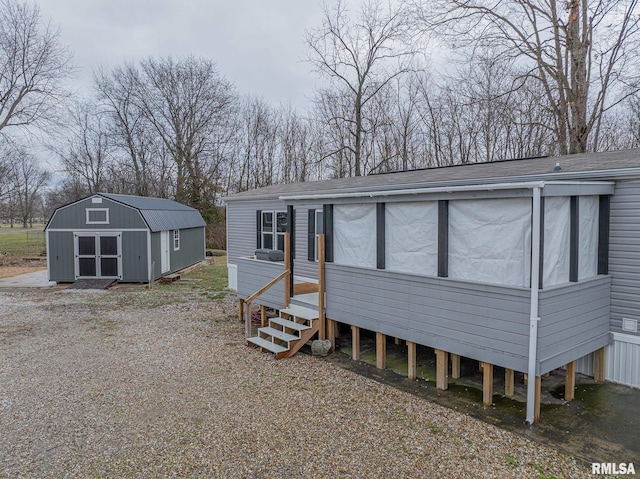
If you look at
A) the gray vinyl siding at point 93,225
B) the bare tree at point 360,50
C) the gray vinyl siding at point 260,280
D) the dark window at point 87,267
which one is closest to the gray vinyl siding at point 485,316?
the gray vinyl siding at point 260,280

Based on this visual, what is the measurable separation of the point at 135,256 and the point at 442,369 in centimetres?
1208

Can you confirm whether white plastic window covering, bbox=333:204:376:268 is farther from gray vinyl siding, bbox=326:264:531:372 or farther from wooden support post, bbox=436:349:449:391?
wooden support post, bbox=436:349:449:391

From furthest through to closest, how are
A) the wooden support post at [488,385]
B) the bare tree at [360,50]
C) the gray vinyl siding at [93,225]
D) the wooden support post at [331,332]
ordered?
the bare tree at [360,50], the gray vinyl siding at [93,225], the wooden support post at [331,332], the wooden support post at [488,385]

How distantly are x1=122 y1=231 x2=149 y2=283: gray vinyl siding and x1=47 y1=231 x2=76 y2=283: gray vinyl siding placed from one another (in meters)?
1.90

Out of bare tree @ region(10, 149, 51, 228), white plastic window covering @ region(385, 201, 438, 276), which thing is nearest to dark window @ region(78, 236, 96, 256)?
white plastic window covering @ region(385, 201, 438, 276)

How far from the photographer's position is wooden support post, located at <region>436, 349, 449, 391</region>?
5709 mm

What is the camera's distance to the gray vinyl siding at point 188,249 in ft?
56.0

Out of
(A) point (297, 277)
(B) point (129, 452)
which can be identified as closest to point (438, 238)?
(B) point (129, 452)

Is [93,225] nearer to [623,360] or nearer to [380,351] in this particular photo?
[380,351]

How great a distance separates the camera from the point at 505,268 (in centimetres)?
511

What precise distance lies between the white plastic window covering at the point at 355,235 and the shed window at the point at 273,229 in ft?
12.4

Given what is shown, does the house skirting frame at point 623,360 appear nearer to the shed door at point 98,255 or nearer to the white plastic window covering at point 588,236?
the white plastic window covering at point 588,236

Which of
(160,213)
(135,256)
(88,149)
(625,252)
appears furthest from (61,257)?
(88,149)

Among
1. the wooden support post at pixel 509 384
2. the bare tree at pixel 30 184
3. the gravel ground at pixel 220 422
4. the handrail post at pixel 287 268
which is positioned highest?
the bare tree at pixel 30 184
